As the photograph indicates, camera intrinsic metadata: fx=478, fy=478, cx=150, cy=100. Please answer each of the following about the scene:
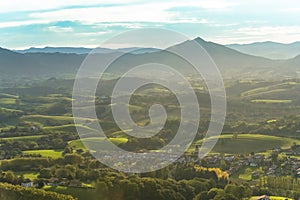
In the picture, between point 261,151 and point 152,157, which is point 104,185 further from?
point 261,151

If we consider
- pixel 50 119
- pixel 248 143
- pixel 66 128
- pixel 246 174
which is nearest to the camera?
pixel 246 174

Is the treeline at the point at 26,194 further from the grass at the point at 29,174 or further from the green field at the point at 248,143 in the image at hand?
the green field at the point at 248,143

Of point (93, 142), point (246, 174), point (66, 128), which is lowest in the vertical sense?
point (246, 174)

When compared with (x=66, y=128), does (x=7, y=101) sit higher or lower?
higher

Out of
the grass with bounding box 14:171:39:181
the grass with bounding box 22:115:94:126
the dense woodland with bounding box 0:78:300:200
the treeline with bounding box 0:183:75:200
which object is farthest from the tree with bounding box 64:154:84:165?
the grass with bounding box 22:115:94:126

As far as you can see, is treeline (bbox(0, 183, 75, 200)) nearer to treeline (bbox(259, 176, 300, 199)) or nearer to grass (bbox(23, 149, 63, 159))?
treeline (bbox(259, 176, 300, 199))

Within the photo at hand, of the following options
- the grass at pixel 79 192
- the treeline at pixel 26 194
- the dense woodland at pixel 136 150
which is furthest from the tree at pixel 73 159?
the treeline at pixel 26 194

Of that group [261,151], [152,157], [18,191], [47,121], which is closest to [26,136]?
[47,121]

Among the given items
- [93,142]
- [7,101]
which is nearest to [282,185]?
[93,142]

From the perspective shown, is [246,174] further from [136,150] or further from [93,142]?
[93,142]
